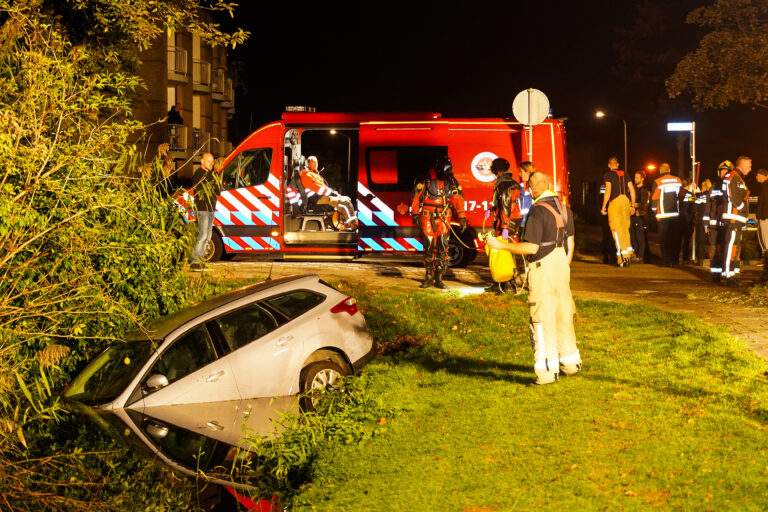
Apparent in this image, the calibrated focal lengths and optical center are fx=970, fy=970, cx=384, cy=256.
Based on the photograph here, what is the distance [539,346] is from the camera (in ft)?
27.1

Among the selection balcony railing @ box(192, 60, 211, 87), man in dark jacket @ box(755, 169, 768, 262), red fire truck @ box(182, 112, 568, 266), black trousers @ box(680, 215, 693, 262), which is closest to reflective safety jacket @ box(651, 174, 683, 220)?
black trousers @ box(680, 215, 693, 262)

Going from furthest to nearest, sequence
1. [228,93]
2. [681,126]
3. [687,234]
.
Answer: [228,93]
[687,234]
[681,126]

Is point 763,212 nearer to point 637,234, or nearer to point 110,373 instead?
point 637,234

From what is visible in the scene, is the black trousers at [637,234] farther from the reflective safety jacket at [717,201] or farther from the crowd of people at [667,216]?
the reflective safety jacket at [717,201]

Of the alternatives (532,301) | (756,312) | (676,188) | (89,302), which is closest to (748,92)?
(676,188)

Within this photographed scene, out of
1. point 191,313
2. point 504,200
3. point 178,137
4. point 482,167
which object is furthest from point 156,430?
point 178,137

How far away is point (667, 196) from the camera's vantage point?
1789cm

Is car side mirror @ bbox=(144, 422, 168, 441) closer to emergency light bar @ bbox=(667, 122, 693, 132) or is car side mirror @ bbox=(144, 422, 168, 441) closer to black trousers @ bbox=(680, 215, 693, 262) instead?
black trousers @ bbox=(680, 215, 693, 262)

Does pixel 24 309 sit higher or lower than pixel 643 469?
higher

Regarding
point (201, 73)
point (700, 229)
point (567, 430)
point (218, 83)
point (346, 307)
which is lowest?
point (567, 430)

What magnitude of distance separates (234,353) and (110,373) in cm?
127

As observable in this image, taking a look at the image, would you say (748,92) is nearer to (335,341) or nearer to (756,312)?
(756,312)

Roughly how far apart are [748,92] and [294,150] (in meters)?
13.8

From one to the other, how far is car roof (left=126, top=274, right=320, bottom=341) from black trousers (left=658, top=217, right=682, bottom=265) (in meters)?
10.2
